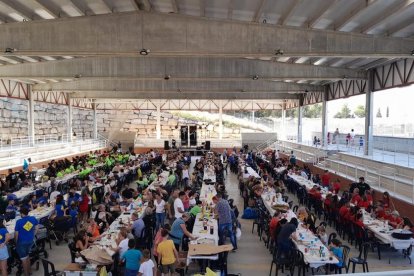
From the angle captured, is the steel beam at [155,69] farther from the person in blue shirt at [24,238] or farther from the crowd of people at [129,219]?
the person in blue shirt at [24,238]

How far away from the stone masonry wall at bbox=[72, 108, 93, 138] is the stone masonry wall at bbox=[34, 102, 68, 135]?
260 cm

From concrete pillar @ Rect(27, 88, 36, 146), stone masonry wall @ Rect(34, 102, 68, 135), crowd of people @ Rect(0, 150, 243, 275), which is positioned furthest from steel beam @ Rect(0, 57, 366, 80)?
stone masonry wall @ Rect(34, 102, 68, 135)

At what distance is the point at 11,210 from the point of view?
10.4 metres

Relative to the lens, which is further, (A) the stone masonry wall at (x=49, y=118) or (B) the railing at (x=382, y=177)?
(A) the stone masonry wall at (x=49, y=118)

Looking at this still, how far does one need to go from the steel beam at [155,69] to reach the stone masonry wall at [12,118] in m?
9.39

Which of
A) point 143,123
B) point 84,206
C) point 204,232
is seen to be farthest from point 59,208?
point 143,123

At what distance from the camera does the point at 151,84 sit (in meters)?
23.2

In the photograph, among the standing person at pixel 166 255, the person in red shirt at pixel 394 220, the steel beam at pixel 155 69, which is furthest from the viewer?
the steel beam at pixel 155 69

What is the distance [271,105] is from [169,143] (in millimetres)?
12644

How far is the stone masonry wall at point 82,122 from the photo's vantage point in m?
37.2

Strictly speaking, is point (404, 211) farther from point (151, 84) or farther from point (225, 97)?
point (225, 97)

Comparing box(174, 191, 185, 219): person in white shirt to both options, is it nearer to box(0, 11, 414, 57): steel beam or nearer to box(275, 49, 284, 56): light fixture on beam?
box(0, 11, 414, 57): steel beam

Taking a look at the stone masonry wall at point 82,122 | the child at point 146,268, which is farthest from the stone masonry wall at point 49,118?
the child at point 146,268

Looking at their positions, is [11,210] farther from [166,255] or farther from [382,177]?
[382,177]
